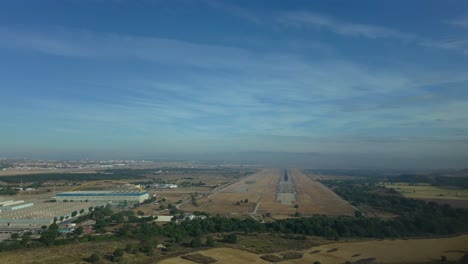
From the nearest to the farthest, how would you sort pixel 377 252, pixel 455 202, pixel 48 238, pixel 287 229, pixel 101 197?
pixel 455 202 < pixel 377 252 < pixel 48 238 < pixel 287 229 < pixel 101 197

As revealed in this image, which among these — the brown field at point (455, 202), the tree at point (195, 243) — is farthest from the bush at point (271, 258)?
the brown field at point (455, 202)

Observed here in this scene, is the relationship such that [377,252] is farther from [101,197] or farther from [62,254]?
[101,197]

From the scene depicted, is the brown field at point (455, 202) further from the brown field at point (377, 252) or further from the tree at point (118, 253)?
the tree at point (118, 253)

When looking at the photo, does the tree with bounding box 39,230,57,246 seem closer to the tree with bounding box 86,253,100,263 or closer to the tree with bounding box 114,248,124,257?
the tree with bounding box 86,253,100,263

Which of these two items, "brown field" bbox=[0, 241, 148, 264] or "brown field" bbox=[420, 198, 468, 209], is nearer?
"brown field" bbox=[420, 198, 468, 209]

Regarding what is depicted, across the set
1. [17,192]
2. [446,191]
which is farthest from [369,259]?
[17,192]

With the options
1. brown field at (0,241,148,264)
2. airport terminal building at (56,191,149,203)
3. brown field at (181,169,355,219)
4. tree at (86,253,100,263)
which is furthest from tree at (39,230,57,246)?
airport terminal building at (56,191,149,203)

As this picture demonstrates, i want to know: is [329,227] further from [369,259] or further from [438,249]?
[438,249]

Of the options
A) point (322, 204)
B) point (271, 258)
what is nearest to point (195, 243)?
point (271, 258)
